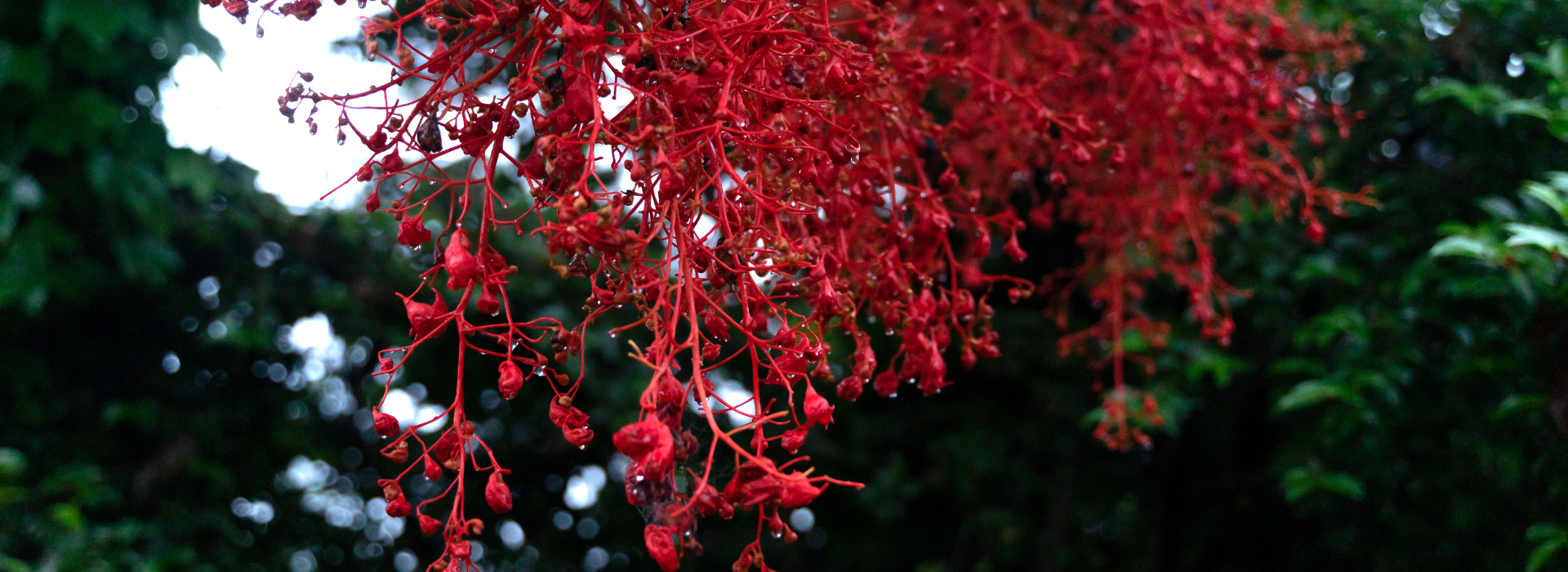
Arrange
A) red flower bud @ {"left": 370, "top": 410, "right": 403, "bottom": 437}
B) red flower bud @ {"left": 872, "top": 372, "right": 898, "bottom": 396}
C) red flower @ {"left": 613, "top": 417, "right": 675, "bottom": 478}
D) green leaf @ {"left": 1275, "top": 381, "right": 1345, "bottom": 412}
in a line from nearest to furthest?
red flower @ {"left": 613, "top": 417, "right": 675, "bottom": 478} → red flower bud @ {"left": 370, "top": 410, "right": 403, "bottom": 437} → red flower bud @ {"left": 872, "top": 372, "right": 898, "bottom": 396} → green leaf @ {"left": 1275, "top": 381, "right": 1345, "bottom": 412}

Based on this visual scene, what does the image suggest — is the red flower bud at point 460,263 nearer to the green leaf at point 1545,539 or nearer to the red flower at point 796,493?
the red flower at point 796,493

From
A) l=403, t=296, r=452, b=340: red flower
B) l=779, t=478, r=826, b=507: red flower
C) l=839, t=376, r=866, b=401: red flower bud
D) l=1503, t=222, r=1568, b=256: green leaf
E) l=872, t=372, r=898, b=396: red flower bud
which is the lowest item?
l=1503, t=222, r=1568, b=256: green leaf

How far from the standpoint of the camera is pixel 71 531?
49.8 inches

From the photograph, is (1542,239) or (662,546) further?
(1542,239)

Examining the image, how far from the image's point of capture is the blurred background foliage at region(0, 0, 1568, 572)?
1026 millimetres

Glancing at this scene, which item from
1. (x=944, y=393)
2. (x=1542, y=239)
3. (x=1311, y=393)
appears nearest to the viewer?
(x=1542, y=239)

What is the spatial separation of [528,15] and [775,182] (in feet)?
0.48

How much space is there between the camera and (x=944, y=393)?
5.55 ft

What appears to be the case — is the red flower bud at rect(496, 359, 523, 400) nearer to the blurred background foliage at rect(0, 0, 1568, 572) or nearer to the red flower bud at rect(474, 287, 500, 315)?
the red flower bud at rect(474, 287, 500, 315)

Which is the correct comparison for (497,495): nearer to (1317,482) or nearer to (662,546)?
(662,546)

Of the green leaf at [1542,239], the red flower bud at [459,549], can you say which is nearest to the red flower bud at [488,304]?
the red flower bud at [459,549]

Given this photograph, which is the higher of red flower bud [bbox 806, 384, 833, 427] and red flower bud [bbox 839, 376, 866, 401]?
red flower bud [bbox 806, 384, 833, 427]

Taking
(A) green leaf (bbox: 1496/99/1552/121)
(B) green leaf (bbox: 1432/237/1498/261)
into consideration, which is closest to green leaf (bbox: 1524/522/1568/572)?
(B) green leaf (bbox: 1432/237/1498/261)

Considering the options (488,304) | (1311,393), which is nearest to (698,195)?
(488,304)
